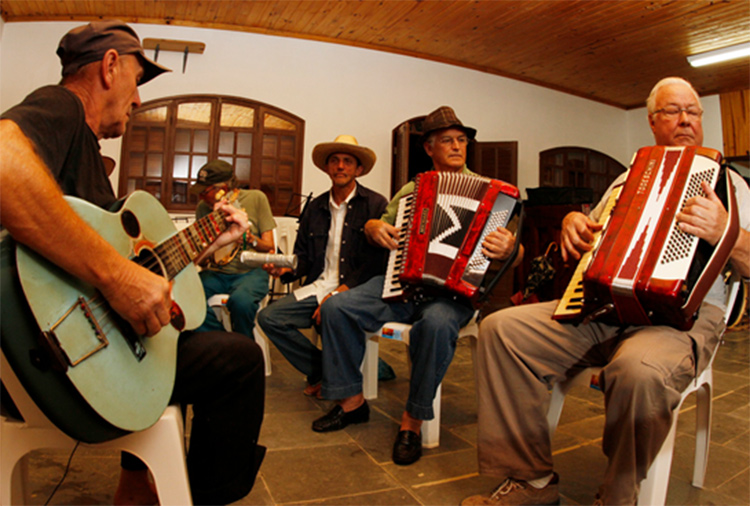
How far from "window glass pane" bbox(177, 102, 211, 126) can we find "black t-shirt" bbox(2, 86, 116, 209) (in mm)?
4898

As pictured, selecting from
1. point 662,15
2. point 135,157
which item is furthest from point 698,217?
point 135,157

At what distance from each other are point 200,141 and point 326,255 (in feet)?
12.3

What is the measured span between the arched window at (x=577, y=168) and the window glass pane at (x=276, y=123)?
3.92 metres

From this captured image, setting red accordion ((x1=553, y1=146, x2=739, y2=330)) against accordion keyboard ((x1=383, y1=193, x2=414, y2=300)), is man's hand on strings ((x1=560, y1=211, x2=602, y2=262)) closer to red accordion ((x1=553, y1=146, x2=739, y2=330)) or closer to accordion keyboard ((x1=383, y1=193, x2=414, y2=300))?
red accordion ((x1=553, y1=146, x2=739, y2=330))

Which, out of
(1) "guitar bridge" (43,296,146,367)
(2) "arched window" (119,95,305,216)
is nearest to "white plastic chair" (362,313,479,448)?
(1) "guitar bridge" (43,296,146,367)

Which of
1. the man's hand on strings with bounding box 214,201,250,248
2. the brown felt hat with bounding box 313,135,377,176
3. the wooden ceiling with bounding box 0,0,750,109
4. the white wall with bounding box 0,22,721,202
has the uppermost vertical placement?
the wooden ceiling with bounding box 0,0,750,109

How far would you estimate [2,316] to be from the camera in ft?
2.59

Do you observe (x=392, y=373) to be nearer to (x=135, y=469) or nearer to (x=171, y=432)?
(x=135, y=469)

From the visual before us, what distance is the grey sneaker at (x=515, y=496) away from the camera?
1471 millimetres

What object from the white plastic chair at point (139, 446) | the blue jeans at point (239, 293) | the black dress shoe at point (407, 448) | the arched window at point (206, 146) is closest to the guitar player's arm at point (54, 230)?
the white plastic chair at point (139, 446)

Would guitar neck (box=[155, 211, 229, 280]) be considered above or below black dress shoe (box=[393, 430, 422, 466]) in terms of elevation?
above

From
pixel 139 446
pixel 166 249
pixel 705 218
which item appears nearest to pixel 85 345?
pixel 139 446

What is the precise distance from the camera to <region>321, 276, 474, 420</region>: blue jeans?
193 cm

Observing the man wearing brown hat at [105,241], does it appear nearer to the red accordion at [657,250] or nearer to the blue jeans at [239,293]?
the red accordion at [657,250]
